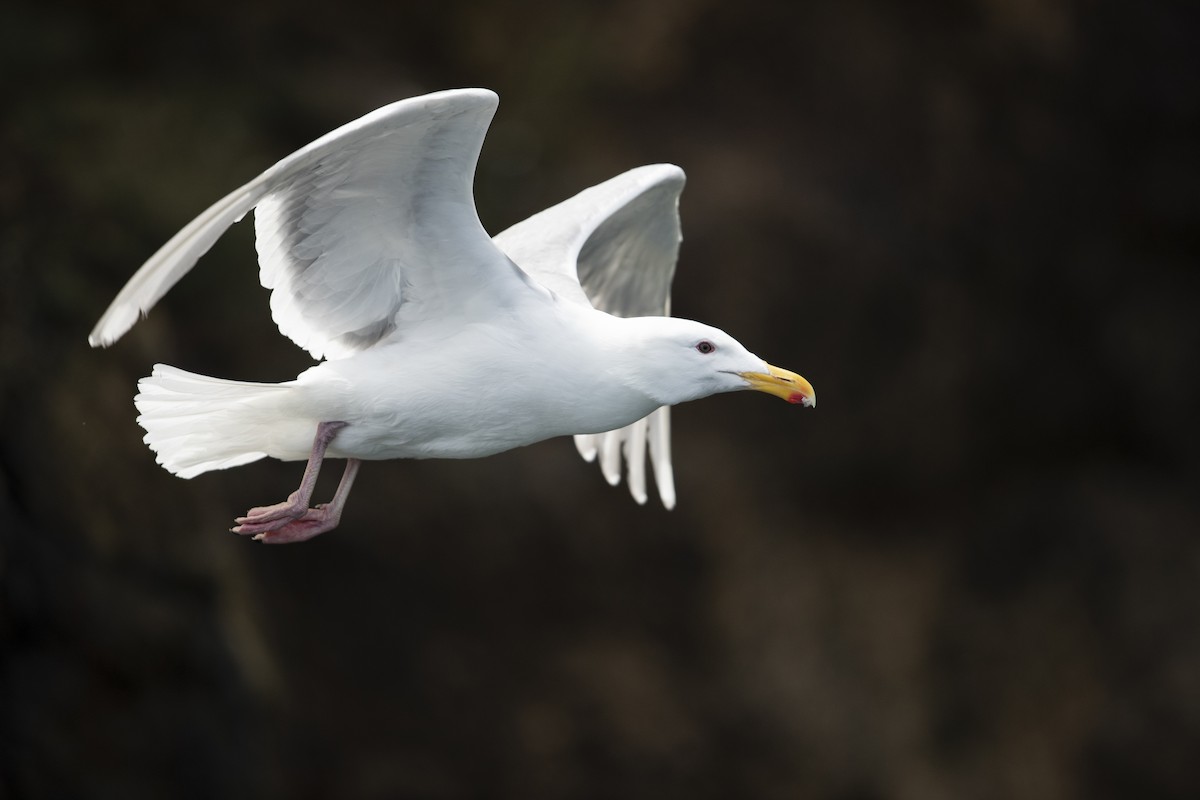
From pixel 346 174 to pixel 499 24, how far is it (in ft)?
17.3

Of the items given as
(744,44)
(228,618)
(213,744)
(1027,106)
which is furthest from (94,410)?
(1027,106)

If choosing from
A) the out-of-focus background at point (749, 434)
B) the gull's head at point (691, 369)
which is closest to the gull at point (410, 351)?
the gull's head at point (691, 369)

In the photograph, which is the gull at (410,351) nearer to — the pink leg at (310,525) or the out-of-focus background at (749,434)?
the pink leg at (310,525)

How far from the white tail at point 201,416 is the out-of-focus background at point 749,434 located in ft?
12.8

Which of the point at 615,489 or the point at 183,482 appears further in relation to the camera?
the point at 615,489

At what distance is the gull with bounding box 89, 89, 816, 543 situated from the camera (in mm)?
4082

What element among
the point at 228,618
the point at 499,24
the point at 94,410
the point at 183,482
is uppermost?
the point at 499,24

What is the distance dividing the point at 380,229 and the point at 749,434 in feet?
17.7

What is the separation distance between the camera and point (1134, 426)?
9523mm

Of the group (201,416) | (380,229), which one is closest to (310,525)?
(201,416)

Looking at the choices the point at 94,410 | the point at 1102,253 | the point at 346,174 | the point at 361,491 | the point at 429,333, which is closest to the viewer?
the point at 346,174

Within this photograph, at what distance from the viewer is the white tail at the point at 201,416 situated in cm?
428

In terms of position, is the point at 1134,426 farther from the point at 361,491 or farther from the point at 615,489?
the point at 361,491

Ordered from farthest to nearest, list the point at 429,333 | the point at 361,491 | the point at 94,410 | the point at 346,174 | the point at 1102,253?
the point at 1102,253
the point at 361,491
the point at 94,410
the point at 429,333
the point at 346,174
